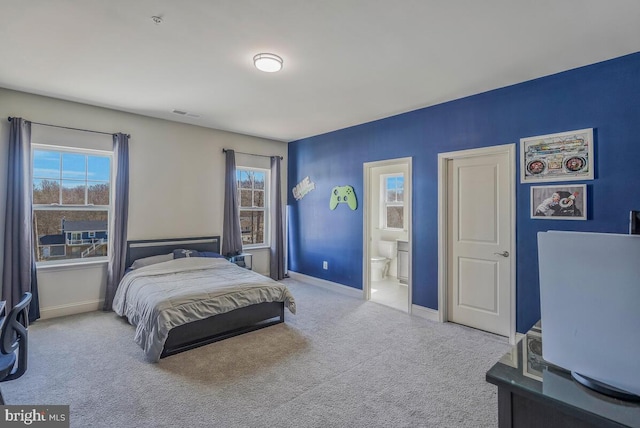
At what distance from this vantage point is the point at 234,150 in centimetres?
546

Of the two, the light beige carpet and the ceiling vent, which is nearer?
the light beige carpet

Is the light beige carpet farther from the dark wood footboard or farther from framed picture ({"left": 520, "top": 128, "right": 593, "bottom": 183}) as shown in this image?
framed picture ({"left": 520, "top": 128, "right": 593, "bottom": 183})

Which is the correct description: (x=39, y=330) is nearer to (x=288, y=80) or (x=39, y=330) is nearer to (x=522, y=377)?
(x=288, y=80)

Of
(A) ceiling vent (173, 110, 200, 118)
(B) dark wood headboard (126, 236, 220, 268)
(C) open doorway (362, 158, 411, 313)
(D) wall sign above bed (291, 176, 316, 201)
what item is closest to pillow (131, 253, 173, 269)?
(B) dark wood headboard (126, 236, 220, 268)

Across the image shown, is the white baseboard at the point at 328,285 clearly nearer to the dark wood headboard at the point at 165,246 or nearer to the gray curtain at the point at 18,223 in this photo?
the dark wood headboard at the point at 165,246

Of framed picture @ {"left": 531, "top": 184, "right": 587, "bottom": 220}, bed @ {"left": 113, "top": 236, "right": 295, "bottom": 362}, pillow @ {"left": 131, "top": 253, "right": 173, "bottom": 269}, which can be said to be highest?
framed picture @ {"left": 531, "top": 184, "right": 587, "bottom": 220}

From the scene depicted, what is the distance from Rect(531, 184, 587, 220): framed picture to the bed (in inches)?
110

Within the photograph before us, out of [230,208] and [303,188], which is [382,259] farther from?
[230,208]

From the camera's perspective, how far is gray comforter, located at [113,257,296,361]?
9.53 feet

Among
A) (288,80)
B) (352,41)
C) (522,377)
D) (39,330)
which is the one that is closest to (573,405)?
(522,377)

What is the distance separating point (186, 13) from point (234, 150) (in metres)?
3.38

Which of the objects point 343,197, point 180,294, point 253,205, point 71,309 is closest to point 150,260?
point 71,309

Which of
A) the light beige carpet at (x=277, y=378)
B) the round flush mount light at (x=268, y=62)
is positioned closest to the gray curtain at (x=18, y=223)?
the light beige carpet at (x=277, y=378)

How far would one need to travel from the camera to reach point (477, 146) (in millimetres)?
3570
